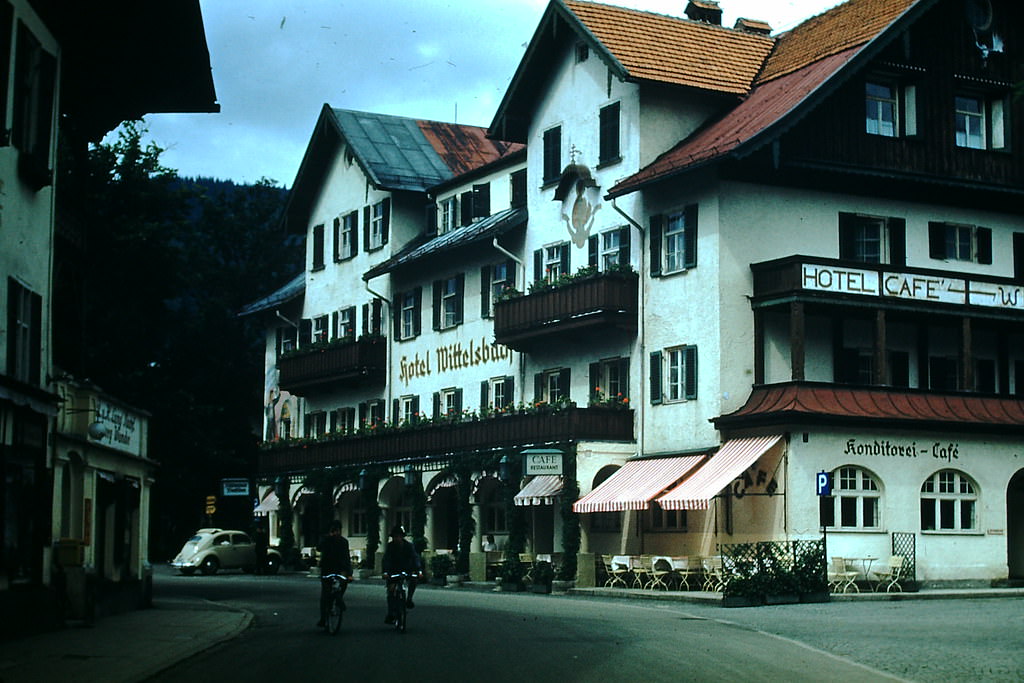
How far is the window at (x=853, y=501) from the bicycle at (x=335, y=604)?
1692 cm

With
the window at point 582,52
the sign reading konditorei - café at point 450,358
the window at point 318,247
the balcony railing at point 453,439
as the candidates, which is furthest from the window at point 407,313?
the window at point 582,52

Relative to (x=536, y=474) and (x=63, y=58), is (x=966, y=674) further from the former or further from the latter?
(x=536, y=474)

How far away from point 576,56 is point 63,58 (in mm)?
23818

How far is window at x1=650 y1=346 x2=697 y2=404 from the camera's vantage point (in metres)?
43.8

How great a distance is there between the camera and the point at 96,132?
112 ft

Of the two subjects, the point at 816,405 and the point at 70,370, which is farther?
the point at 816,405

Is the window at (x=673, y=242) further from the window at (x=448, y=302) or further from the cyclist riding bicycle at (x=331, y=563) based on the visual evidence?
the cyclist riding bicycle at (x=331, y=563)

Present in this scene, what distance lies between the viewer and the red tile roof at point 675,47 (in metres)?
47.1

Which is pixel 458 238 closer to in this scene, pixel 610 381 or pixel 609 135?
pixel 609 135

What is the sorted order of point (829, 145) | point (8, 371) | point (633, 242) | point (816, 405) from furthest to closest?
1. point (633, 242)
2. point (829, 145)
3. point (816, 405)
4. point (8, 371)

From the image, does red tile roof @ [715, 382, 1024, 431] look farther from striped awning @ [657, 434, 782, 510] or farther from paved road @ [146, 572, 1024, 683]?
paved road @ [146, 572, 1024, 683]

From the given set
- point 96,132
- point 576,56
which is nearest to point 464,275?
point 576,56

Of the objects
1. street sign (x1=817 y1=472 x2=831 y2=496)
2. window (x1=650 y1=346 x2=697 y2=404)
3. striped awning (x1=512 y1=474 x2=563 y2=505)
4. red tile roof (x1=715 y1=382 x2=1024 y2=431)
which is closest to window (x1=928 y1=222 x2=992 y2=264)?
red tile roof (x1=715 y1=382 x2=1024 y2=431)

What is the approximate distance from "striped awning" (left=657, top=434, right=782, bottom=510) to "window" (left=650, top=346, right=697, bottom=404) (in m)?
2.77
